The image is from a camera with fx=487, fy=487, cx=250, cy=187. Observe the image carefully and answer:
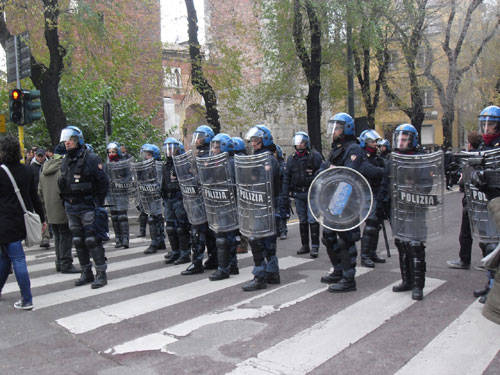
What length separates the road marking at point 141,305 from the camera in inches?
194

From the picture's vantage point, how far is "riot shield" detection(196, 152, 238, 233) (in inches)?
243

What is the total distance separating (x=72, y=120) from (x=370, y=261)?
41.8 ft

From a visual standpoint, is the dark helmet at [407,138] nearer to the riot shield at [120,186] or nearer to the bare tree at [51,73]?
the riot shield at [120,186]

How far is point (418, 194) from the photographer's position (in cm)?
507

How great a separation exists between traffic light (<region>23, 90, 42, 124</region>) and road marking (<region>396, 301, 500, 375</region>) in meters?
9.63

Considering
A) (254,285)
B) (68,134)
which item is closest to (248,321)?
(254,285)

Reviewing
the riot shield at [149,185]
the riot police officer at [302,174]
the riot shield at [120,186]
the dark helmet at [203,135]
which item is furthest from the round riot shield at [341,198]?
the riot shield at [120,186]

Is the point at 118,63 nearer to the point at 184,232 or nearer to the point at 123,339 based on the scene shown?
the point at 184,232

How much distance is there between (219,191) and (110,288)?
1900mm

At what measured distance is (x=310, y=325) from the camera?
4.60 metres

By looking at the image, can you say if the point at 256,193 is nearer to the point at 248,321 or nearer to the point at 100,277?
the point at 248,321

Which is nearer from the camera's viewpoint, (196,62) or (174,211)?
(174,211)

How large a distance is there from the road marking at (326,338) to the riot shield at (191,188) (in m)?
2.60

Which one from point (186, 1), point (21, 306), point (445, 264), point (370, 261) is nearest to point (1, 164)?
point (21, 306)
